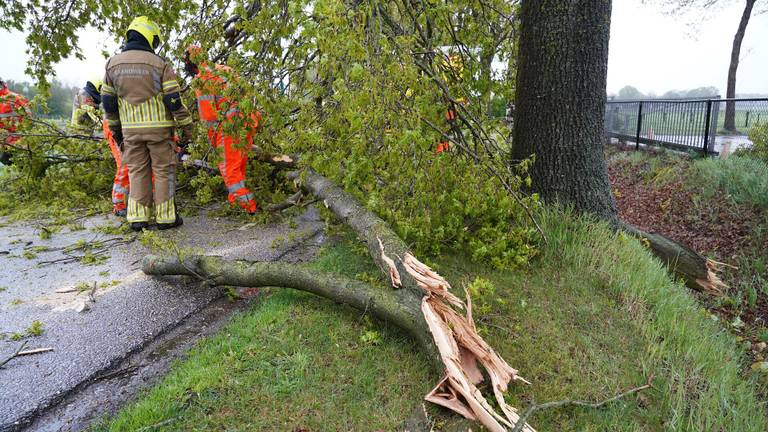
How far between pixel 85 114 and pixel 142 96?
110 inches

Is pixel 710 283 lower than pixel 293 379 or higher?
lower

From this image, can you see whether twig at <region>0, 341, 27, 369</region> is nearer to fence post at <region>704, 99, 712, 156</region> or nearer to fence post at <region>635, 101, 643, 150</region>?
fence post at <region>704, 99, 712, 156</region>

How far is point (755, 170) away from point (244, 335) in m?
8.14

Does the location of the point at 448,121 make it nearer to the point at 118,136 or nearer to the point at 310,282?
the point at 310,282

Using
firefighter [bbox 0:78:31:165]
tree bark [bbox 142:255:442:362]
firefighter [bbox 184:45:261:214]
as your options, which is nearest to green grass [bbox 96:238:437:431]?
tree bark [bbox 142:255:442:362]

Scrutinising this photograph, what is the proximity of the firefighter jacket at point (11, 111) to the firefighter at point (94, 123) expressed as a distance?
571 millimetres

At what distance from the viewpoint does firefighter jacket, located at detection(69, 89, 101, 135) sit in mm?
6773

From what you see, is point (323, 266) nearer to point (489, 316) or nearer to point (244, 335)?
point (244, 335)

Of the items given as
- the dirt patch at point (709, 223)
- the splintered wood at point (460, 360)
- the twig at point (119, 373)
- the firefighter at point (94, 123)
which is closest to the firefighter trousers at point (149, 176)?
the firefighter at point (94, 123)

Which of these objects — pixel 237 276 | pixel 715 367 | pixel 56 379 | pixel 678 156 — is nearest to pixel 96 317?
pixel 56 379

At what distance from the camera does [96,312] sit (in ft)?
10.9

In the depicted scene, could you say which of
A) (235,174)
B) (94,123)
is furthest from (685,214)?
(94,123)

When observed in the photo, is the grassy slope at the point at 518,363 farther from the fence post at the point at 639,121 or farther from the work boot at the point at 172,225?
the fence post at the point at 639,121

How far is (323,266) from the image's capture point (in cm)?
397
